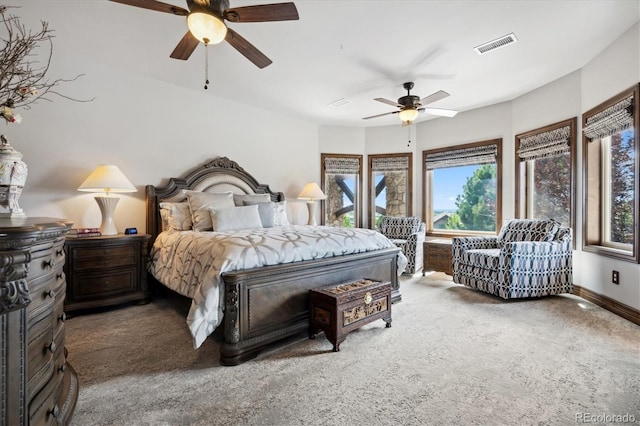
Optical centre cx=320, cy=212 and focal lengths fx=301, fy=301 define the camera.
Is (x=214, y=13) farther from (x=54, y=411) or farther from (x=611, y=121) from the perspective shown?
(x=611, y=121)

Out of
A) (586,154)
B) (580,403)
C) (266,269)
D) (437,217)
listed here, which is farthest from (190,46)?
(437,217)

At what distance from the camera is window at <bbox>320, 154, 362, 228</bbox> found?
20.2ft

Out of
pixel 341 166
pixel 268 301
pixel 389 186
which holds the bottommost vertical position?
pixel 268 301

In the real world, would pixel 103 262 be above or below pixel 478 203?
below

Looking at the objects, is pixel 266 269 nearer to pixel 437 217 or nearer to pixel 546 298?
pixel 546 298

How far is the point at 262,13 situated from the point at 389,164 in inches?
178

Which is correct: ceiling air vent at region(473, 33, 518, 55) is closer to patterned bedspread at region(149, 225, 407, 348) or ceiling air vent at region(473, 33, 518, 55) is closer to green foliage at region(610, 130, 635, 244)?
green foliage at region(610, 130, 635, 244)

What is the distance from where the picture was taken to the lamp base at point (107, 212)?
3379 millimetres

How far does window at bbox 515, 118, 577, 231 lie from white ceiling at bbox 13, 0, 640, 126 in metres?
0.74

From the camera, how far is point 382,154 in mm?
6188

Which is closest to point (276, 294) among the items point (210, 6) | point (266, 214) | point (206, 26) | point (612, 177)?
point (266, 214)

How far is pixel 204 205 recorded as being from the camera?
368cm

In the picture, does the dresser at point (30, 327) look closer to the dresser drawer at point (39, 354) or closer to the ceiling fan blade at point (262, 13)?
the dresser drawer at point (39, 354)

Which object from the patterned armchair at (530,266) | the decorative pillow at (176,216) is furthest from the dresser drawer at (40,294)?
the patterned armchair at (530,266)
